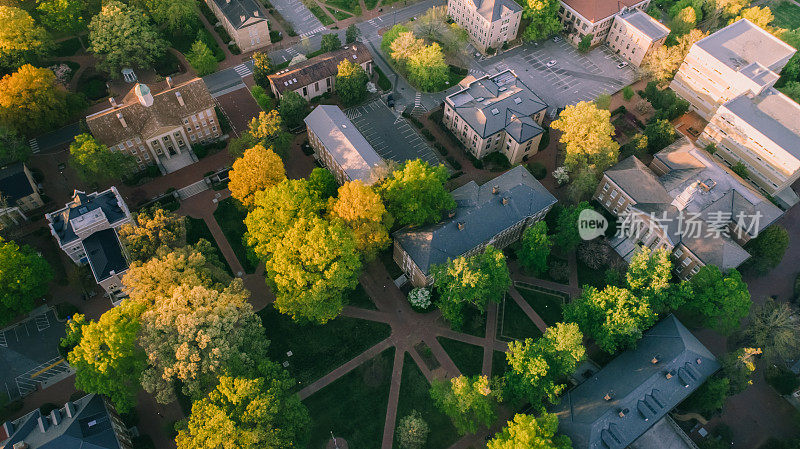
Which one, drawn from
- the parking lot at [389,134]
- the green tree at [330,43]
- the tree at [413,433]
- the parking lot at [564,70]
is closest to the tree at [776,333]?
the tree at [413,433]

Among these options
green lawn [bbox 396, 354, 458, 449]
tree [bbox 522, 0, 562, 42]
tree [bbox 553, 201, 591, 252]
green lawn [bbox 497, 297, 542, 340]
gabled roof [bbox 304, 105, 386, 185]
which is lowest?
green lawn [bbox 396, 354, 458, 449]

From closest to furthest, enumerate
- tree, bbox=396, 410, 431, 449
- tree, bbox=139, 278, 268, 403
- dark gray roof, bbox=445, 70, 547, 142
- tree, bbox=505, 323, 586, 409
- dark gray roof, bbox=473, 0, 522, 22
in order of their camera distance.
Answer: tree, bbox=139, 278, 268, 403
tree, bbox=505, 323, 586, 409
tree, bbox=396, 410, 431, 449
dark gray roof, bbox=445, 70, 547, 142
dark gray roof, bbox=473, 0, 522, 22

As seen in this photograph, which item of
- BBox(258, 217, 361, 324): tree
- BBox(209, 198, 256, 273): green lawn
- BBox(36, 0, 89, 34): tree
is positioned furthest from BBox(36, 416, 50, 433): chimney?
BBox(36, 0, 89, 34): tree

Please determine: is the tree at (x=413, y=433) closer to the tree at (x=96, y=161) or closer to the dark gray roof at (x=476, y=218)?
the dark gray roof at (x=476, y=218)

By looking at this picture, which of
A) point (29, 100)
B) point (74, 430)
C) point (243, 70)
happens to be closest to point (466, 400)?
point (74, 430)

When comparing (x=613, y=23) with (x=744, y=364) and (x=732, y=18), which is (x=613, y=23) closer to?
(x=732, y=18)

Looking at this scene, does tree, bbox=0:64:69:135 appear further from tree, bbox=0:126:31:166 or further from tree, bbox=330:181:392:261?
tree, bbox=330:181:392:261

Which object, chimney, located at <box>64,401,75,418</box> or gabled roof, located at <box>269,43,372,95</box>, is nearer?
chimney, located at <box>64,401,75,418</box>
